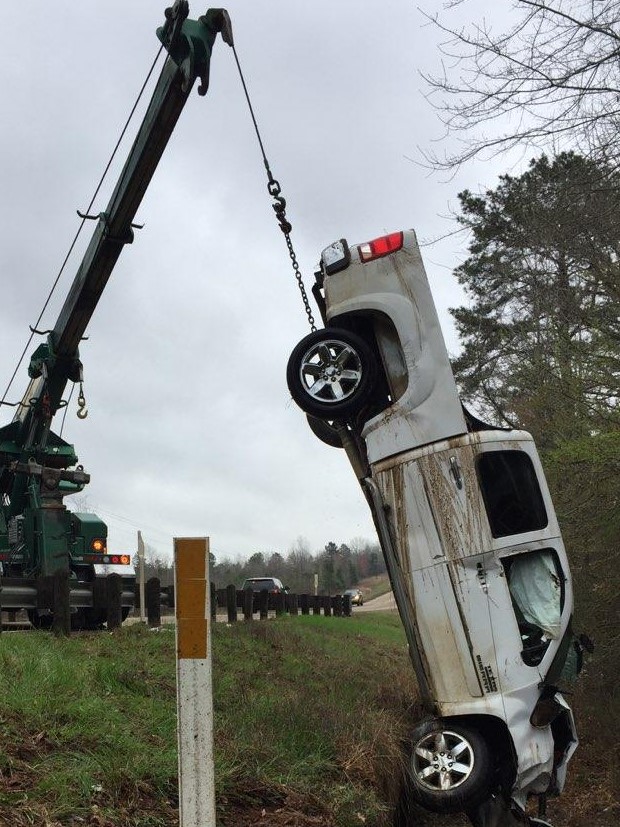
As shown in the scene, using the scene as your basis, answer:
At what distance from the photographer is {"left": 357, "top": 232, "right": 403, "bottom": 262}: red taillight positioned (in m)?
6.70

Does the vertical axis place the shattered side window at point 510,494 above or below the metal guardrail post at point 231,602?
below

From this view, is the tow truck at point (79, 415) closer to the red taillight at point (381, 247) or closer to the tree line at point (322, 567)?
the red taillight at point (381, 247)

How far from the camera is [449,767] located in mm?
5879

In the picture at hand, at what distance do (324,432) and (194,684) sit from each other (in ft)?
12.9

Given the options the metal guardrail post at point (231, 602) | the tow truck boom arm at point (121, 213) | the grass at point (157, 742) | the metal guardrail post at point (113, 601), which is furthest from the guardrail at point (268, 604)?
the tow truck boom arm at point (121, 213)

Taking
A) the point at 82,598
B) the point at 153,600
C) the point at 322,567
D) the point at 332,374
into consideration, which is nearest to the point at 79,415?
the point at 82,598

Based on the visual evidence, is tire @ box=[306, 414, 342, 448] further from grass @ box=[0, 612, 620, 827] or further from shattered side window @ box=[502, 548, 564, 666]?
grass @ box=[0, 612, 620, 827]

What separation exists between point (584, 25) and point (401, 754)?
6.10 metres

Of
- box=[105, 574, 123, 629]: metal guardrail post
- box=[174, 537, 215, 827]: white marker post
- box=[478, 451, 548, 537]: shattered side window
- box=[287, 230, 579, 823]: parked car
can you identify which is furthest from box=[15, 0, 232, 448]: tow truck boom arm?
box=[174, 537, 215, 827]: white marker post

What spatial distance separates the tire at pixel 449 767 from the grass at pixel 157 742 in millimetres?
254

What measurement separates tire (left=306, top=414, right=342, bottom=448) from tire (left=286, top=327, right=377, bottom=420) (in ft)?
2.28

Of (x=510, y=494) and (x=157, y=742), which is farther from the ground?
(x=510, y=494)

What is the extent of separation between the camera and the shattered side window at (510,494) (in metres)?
6.16

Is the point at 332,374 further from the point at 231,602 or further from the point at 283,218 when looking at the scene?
the point at 231,602
